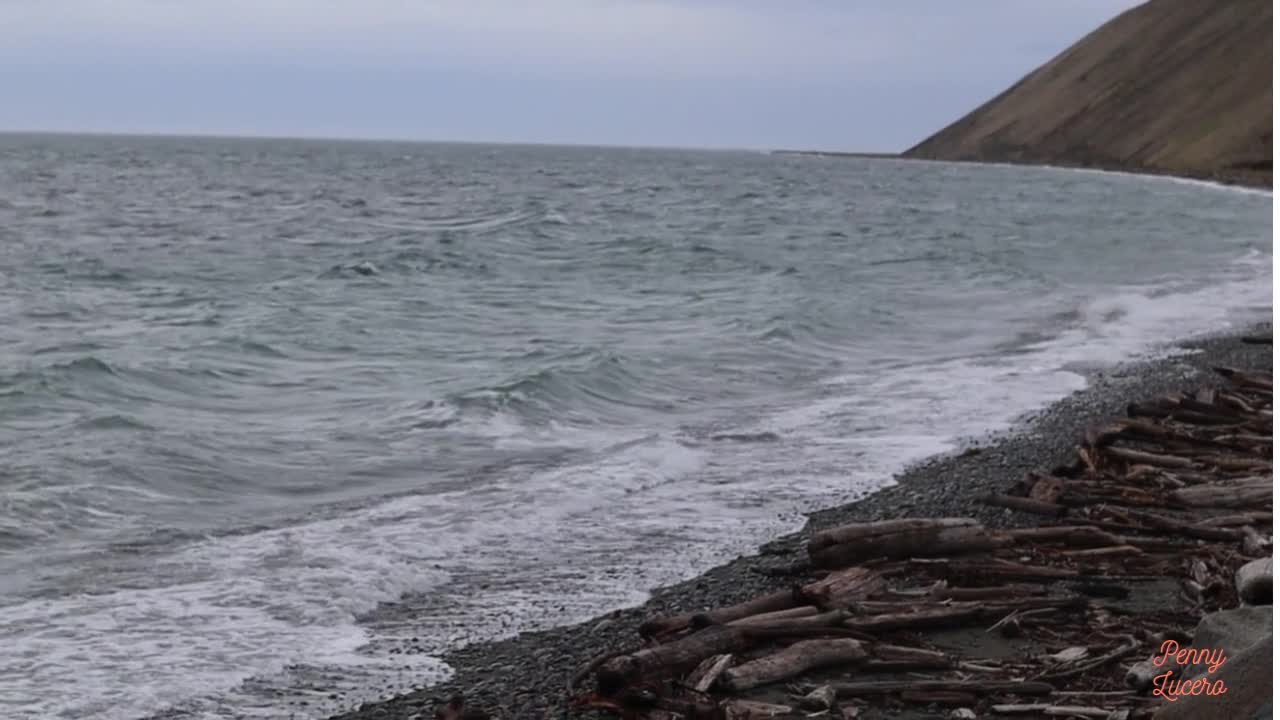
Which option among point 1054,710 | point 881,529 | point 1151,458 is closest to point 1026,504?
point 1151,458

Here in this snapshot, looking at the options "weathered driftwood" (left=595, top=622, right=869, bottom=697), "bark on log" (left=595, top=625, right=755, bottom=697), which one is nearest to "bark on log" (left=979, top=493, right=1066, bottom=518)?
"weathered driftwood" (left=595, top=622, right=869, bottom=697)

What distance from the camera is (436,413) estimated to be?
15.5 metres

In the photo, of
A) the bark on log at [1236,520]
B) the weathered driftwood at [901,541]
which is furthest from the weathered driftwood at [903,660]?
the bark on log at [1236,520]

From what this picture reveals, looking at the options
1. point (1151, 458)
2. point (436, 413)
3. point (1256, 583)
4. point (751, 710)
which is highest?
point (1256, 583)

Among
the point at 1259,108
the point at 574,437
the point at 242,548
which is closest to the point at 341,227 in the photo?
the point at 574,437

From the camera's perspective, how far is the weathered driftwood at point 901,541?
8273 millimetres

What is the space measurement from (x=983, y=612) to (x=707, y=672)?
1575 millimetres

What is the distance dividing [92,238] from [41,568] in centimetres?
3462

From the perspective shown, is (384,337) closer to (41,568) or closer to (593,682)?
(41,568)

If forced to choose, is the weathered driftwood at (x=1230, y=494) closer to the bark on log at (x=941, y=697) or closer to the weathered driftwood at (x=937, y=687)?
the weathered driftwood at (x=937, y=687)

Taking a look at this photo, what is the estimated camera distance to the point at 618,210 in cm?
6253

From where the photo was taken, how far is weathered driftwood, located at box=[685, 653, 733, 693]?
623 centimetres

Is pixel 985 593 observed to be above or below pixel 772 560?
above

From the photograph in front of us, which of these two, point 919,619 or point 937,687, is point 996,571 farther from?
point 937,687
